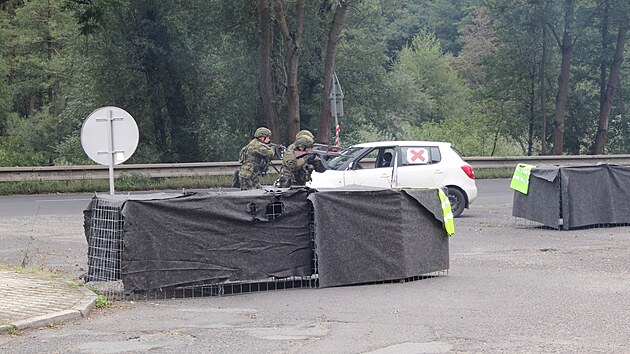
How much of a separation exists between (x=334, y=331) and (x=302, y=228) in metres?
2.86

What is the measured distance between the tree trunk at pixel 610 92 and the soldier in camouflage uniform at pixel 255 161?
2594 centimetres

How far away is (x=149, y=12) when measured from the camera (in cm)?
3378

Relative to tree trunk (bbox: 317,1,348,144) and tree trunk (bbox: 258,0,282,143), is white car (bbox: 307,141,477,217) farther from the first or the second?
tree trunk (bbox: 317,1,348,144)

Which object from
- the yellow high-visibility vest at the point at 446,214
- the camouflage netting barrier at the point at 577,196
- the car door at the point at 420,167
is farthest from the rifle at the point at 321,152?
the yellow high-visibility vest at the point at 446,214

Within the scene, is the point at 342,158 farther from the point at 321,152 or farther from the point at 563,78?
the point at 563,78

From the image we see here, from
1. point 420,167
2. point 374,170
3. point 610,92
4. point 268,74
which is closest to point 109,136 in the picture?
point 374,170

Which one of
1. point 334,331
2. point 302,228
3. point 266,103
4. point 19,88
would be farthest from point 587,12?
point 334,331

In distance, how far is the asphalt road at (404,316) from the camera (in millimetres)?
8031

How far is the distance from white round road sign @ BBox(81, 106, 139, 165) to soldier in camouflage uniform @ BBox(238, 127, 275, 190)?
186 inches

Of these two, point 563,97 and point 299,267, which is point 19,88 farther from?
point 299,267

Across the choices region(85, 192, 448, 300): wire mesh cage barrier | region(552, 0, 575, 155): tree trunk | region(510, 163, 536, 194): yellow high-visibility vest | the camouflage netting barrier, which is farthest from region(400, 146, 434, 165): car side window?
region(552, 0, 575, 155): tree trunk

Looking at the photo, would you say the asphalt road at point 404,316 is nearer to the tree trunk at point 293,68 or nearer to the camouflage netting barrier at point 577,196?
the camouflage netting barrier at point 577,196

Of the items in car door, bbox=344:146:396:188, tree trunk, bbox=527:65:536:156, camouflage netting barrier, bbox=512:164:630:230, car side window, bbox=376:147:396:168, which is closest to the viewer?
camouflage netting barrier, bbox=512:164:630:230

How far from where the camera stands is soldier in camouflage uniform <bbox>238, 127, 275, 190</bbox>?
57.0 feet
